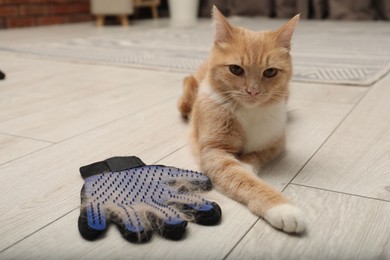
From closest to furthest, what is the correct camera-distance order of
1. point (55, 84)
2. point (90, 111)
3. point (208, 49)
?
point (90, 111) → point (55, 84) → point (208, 49)

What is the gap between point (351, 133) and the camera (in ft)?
4.26

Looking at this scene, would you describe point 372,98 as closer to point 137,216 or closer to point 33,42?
point 137,216

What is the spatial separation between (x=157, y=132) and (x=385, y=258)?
786 mm

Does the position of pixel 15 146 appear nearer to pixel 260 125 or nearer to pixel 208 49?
pixel 260 125

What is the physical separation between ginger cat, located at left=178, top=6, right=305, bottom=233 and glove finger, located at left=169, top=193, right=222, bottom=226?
104 millimetres

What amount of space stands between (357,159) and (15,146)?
0.91m

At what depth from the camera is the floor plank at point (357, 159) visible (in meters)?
0.96

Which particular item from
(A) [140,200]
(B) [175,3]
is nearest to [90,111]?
(A) [140,200]

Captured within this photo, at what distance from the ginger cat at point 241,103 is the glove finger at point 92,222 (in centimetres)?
27

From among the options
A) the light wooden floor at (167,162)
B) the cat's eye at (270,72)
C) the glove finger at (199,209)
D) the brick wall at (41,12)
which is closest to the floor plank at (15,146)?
the light wooden floor at (167,162)

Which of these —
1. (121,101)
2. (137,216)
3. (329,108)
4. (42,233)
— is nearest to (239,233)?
(137,216)

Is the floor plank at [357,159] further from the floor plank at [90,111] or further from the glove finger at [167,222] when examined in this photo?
the floor plank at [90,111]

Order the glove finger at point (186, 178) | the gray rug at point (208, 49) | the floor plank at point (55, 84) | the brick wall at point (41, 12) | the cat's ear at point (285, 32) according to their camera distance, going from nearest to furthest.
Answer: the glove finger at point (186, 178) < the cat's ear at point (285, 32) < the floor plank at point (55, 84) < the gray rug at point (208, 49) < the brick wall at point (41, 12)

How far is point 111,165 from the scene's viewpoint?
1.01 metres
